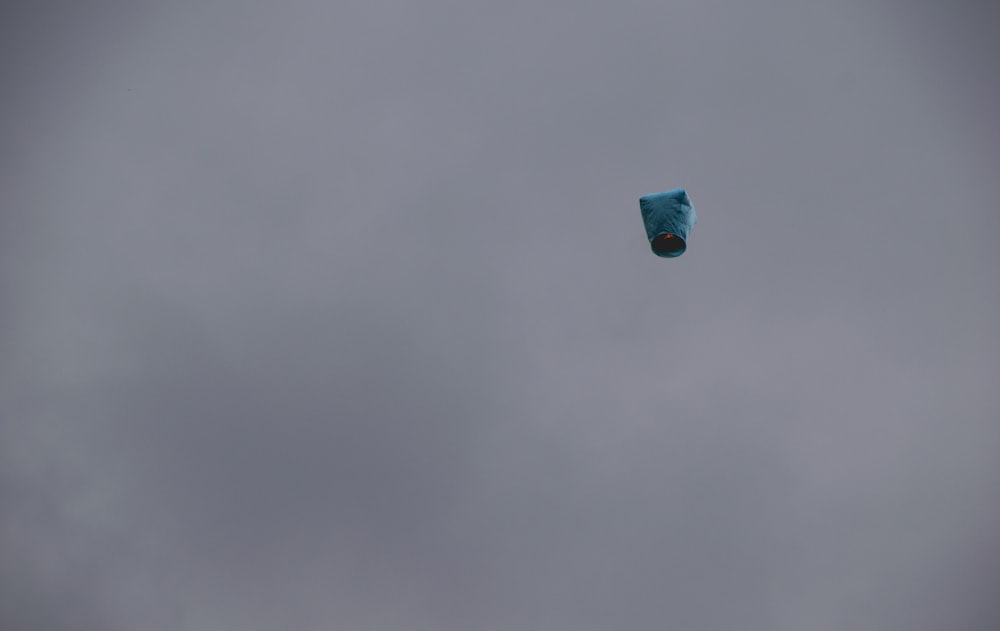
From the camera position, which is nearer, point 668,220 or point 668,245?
point 668,220

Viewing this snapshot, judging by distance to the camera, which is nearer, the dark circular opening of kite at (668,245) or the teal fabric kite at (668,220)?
the teal fabric kite at (668,220)

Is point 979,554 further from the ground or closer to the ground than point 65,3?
closer to the ground

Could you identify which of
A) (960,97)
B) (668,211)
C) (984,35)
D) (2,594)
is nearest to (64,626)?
(2,594)

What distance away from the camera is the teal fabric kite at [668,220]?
15.0 meters

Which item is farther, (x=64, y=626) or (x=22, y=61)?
(x=22, y=61)

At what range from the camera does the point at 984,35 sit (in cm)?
3538

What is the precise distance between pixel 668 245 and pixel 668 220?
0.71 meters

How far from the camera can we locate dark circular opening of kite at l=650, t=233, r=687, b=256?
15.3m

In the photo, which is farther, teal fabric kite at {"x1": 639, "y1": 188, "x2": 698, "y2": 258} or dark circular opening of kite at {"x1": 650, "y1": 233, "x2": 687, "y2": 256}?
dark circular opening of kite at {"x1": 650, "y1": 233, "x2": 687, "y2": 256}

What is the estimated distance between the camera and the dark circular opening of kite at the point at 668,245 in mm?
15297

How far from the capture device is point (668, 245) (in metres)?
15.4

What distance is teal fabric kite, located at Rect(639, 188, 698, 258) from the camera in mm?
15000

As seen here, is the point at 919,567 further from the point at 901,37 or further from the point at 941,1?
the point at 941,1

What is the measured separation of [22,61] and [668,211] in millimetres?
41725
